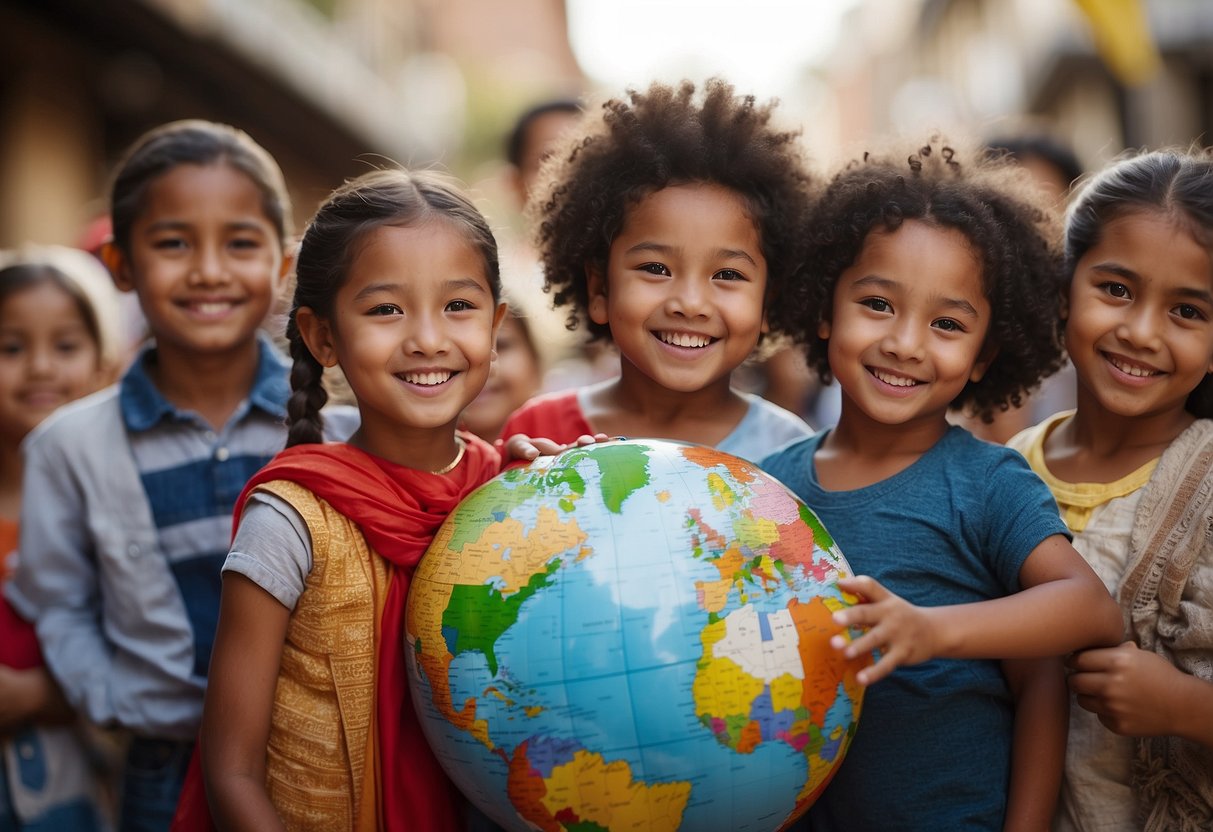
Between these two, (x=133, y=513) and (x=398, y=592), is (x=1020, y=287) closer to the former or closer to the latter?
(x=398, y=592)

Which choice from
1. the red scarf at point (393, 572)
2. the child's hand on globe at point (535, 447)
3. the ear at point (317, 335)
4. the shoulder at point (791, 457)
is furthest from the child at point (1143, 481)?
the ear at point (317, 335)

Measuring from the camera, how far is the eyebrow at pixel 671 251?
9.16 ft

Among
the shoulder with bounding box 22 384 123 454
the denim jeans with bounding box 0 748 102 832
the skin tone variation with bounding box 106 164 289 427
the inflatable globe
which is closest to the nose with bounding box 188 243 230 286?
the skin tone variation with bounding box 106 164 289 427

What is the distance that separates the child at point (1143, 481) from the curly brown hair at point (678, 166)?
74cm

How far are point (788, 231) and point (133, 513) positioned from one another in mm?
1931

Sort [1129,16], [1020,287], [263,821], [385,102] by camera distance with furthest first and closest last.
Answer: [385,102]
[1129,16]
[1020,287]
[263,821]

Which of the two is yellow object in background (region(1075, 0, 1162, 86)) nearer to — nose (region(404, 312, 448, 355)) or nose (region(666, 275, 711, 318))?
nose (region(666, 275, 711, 318))

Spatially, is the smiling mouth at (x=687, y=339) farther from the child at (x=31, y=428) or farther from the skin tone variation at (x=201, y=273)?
the child at (x=31, y=428)

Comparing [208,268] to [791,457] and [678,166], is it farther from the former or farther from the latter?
[791,457]

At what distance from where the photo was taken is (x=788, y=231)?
2953 mm

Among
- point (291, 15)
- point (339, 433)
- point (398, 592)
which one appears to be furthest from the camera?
point (291, 15)

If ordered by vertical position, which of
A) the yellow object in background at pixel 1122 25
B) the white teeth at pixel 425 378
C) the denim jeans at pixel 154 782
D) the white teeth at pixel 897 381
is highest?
the yellow object in background at pixel 1122 25

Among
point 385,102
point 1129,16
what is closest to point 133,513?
point 1129,16

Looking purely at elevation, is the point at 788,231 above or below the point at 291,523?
above
